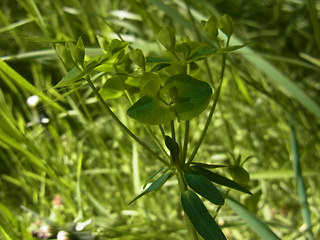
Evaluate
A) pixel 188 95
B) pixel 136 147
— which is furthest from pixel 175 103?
pixel 136 147

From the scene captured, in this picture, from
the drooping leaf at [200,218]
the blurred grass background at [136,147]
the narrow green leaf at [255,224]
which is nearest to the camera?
the drooping leaf at [200,218]

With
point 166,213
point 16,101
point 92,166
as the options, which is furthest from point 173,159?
point 16,101

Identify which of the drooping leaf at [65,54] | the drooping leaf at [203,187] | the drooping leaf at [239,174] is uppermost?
the drooping leaf at [65,54]

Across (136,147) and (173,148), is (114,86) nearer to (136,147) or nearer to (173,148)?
(173,148)

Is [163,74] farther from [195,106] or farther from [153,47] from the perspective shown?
[153,47]

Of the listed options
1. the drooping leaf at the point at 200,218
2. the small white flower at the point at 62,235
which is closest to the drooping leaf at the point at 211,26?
the drooping leaf at the point at 200,218

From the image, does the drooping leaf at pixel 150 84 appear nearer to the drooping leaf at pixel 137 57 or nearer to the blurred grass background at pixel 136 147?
the drooping leaf at pixel 137 57
